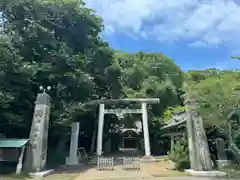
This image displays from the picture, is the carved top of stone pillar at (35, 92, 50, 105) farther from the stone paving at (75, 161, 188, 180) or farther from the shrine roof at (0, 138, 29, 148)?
the stone paving at (75, 161, 188, 180)

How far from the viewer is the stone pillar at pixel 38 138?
44.3 feet

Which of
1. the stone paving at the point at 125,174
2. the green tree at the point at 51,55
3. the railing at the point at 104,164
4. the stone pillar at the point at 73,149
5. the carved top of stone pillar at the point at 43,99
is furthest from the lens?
the stone pillar at the point at 73,149

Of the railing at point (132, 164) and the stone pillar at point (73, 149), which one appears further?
the stone pillar at point (73, 149)

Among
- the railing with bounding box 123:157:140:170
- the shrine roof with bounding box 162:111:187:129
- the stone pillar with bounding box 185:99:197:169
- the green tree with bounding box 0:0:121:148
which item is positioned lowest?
the railing with bounding box 123:157:140:170

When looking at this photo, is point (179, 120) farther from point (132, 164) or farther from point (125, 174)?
point (125, 174)

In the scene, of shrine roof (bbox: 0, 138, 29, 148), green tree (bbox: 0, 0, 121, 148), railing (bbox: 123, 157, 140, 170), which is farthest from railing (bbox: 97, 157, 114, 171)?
shrine roof (bbox: 0, 138, 29, 148)

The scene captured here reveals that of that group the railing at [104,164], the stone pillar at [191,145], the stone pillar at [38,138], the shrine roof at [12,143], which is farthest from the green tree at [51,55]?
the stone pillar at [191,145]

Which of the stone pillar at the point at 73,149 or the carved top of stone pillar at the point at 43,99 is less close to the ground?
the carved top of stone pillar at the point at 43,99

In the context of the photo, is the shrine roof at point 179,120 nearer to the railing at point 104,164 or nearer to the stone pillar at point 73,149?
the railing at point 104,164

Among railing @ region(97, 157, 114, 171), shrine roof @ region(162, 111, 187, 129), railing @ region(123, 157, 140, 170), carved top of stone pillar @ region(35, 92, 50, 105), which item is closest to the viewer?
carved top of stone pillar @ region(35, 92, 50, 105)

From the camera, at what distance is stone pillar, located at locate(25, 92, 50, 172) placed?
44.3 ft

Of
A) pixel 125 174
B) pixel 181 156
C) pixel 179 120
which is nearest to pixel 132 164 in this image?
pixel 125 174

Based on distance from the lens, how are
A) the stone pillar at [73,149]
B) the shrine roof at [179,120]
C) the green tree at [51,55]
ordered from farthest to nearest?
the stone pillar at [73,149]
the shrine roof at [179,120]
the green tree at [51,55]

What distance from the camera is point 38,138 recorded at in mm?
13844
